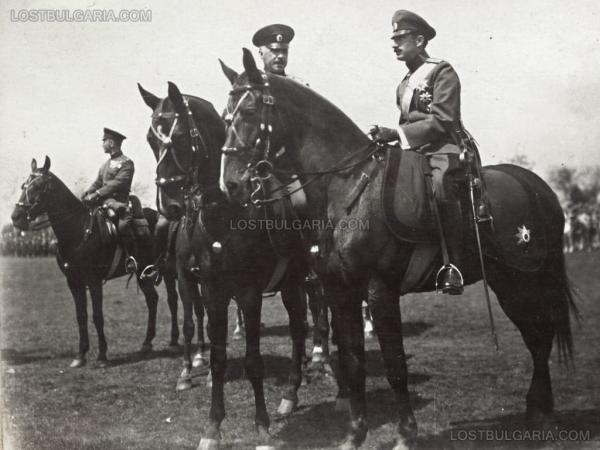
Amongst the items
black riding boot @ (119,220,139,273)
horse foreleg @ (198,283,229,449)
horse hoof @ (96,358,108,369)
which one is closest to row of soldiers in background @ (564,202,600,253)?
black riding boot @ (119,220,139,273)

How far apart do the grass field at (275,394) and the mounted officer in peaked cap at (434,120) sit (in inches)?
75.0

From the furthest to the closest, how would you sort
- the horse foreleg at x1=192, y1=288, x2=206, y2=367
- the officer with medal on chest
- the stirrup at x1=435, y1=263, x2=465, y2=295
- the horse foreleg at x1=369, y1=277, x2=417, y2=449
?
the horse foreleg at x1=192, y1=288, x2=206, y2=367 < the officer with medal on chest < the stirrup at x1=435, y1=263, x2=465, y2=295 < the horse foreleg at x1=369, y1=277, x2=417, y2=449

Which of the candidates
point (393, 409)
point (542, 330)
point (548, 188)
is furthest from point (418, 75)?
point (393, 409)

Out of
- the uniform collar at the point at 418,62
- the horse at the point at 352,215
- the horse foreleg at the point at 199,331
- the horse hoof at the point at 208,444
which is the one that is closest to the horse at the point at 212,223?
the horse hoof at the point at 208,444

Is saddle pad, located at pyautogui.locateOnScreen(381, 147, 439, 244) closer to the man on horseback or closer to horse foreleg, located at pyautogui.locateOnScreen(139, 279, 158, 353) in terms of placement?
the man on horseback

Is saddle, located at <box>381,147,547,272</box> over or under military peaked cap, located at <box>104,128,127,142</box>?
under

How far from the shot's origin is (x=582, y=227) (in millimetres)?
35406

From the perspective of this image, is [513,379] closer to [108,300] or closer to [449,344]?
[449,344]

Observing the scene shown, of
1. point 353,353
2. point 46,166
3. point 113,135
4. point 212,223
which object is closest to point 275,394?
point 212,223

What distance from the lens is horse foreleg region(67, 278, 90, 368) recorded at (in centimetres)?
998

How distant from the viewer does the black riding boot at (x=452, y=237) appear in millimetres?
5375

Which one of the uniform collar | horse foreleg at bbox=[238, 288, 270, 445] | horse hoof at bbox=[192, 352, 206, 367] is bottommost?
horse hoof at bbox=[192, 352, 206, 367]

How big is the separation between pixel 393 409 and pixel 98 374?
467 cm

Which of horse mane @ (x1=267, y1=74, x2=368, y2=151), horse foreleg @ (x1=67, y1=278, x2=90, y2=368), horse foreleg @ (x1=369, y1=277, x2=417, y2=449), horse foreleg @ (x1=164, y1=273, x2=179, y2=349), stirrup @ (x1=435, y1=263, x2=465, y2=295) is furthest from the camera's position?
horse foreleg @ (x1=164, y1=273, x2=179, y2=349)
